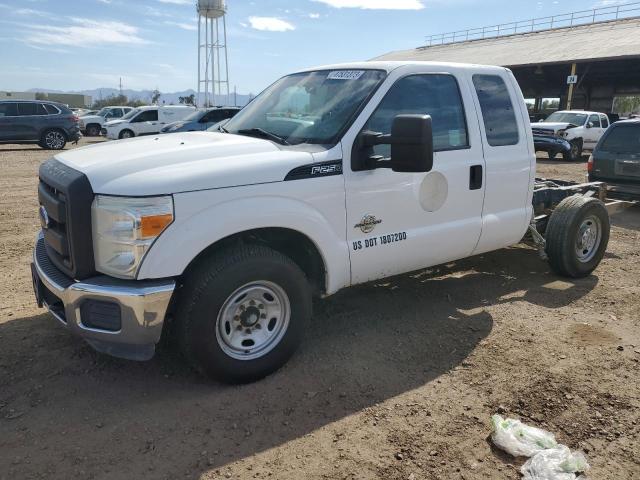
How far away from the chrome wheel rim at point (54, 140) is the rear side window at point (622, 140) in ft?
60.6

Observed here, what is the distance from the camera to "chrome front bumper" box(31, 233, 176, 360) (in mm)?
2977

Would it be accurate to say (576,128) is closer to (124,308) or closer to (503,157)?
(503,157)

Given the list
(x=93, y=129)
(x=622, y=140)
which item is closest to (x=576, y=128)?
(x=622, y=140)

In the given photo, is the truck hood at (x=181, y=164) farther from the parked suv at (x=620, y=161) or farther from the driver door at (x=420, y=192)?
the parked suv at (x=620, y=161)

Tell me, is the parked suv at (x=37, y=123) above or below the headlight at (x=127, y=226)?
above

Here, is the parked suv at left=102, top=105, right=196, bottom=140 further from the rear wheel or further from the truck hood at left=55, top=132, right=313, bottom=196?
the truck hood at left=55, top=132, right=313, bottom=196

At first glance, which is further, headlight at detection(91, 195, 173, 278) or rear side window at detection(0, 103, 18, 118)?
rear side window at detection(0, 103, 18, 118)

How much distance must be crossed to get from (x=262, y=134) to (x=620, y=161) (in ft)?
25.4

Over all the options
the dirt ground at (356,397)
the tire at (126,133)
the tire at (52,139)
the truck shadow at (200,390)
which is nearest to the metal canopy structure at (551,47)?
the tire at (126,133)

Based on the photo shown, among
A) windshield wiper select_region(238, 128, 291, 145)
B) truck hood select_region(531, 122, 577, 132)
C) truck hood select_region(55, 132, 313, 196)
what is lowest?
truck hood select_region(55, 132, 313, 196)

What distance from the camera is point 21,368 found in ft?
11.9

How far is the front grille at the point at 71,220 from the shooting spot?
9.96 feet

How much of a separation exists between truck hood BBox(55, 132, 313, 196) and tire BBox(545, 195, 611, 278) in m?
3.13

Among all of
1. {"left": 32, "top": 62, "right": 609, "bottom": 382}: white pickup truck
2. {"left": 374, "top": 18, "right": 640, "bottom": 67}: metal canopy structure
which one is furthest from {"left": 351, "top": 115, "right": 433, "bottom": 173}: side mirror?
{"left": 374, "top": 18, "right": 640, "bottom": 67}: metal canopy structure
